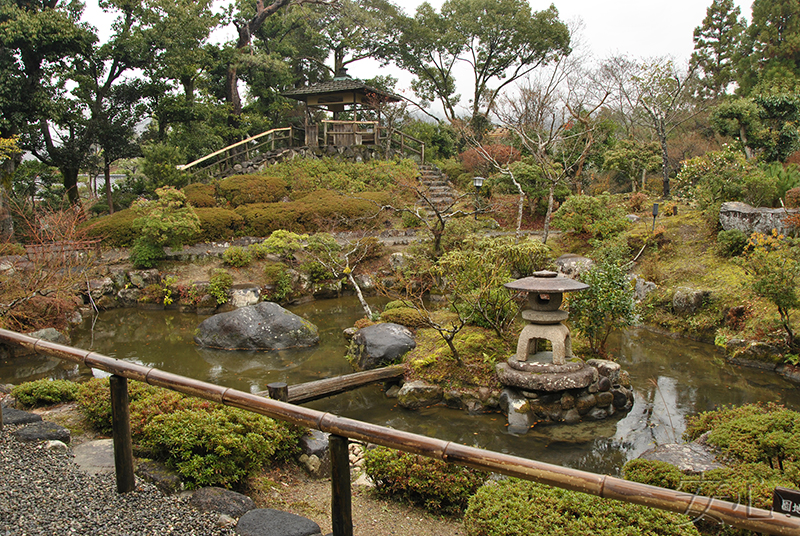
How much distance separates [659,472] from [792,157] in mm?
17443

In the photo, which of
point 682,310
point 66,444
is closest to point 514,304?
point 682,310

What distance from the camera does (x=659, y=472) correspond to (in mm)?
4016

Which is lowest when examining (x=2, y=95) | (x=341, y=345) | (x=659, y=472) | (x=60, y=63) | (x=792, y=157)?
(x=341, y=345)

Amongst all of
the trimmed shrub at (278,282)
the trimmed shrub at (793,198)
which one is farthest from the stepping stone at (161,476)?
the trimmed shrub at (793,198)

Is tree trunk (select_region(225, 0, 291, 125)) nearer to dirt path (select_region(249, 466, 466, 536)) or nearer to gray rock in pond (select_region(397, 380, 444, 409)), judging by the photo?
gray rock in pond (select_region(397, 380, 444, 409))

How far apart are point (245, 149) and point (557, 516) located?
2212 cm

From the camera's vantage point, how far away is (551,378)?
23.1 feet

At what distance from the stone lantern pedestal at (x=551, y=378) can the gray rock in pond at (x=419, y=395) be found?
993 millimetres

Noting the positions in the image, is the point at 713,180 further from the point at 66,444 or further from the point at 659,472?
the point at 66,444

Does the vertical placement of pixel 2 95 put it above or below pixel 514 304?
above

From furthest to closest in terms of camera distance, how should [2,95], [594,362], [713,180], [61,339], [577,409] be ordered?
[2,95] < [713,180] < [61,339] < [594,362] < [577,409]

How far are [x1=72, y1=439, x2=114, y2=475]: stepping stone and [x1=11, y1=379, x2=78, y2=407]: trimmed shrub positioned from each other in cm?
154

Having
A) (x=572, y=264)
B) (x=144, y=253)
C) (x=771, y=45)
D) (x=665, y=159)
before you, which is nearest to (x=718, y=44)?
(x=771, y=45)

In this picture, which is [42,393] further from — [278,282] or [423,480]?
[278,282]
